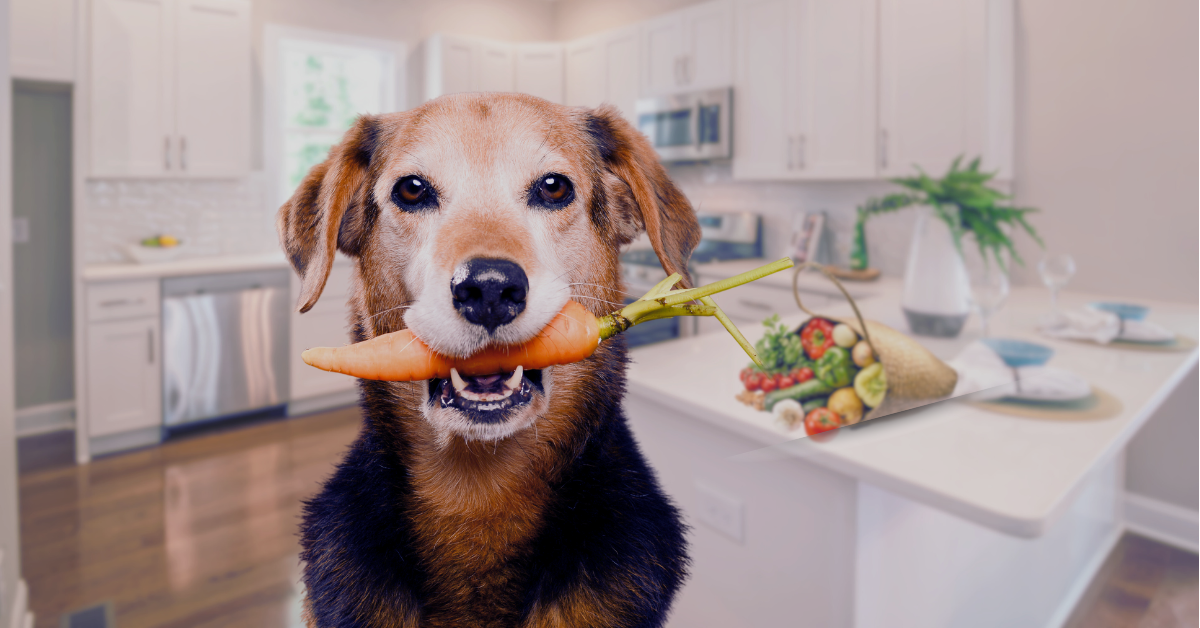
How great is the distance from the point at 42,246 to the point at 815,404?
4542mm

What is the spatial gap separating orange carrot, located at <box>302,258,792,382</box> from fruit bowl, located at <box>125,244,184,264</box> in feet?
13.4

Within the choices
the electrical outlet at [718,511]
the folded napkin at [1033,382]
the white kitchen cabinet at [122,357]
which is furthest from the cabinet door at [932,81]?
the white kitchen cabinet at [122,357]

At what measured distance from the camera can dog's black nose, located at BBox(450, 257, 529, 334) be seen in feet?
0.69

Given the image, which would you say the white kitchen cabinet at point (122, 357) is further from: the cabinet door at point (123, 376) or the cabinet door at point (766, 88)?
the cabinet door at point (766, 88)

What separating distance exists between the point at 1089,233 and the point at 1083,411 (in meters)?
2.12

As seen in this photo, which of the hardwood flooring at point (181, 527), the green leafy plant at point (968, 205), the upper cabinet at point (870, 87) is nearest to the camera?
the green leafy plant at point (968, 205)

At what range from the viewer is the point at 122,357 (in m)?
3.29

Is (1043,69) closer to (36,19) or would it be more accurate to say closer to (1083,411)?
(1083,411)

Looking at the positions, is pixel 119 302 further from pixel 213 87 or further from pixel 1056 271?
pixel 1056 271

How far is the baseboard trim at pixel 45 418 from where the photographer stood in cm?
365

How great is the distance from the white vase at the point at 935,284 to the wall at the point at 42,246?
4159 millimetres

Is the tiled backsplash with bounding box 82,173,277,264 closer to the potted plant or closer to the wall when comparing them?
the wall

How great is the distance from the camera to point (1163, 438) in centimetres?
Answer: 273

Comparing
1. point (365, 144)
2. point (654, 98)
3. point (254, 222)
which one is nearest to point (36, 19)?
point (254, 222)
